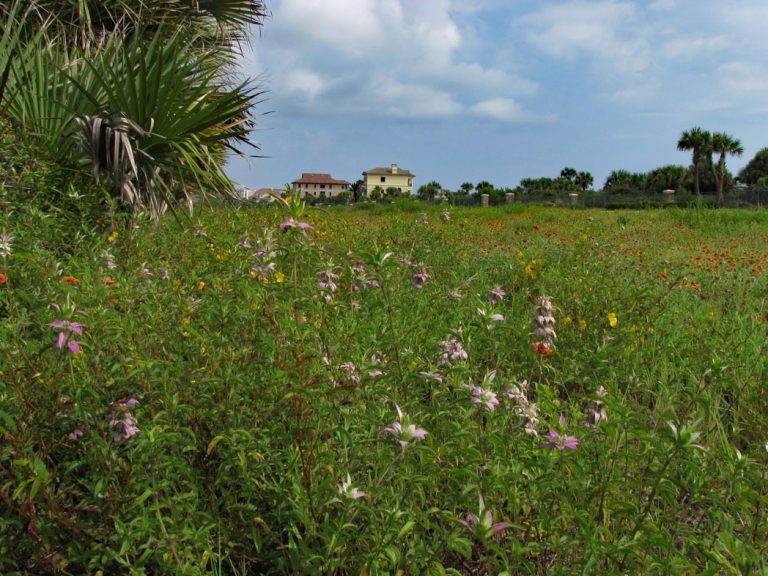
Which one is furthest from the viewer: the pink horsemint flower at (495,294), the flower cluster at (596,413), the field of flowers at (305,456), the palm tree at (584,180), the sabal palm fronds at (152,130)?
the palm tree at (584,180)

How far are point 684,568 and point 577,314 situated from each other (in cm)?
223

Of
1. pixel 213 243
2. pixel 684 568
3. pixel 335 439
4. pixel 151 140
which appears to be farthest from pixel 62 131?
pixel 684 568

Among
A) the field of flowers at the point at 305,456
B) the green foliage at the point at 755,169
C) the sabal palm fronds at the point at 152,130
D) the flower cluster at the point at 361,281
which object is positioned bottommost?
the field of flowers at the point at 305,456

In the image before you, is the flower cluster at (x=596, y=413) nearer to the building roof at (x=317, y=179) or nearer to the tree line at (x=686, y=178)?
the tree line at (x=686, y=178)

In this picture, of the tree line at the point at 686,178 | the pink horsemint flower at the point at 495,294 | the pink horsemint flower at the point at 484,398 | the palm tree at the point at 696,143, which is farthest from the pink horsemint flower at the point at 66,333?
the palm tree at the point at 696,143

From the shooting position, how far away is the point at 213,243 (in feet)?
13.6

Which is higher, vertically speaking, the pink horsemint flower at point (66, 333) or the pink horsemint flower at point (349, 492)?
the pink horsemint flower at point (66, 333)

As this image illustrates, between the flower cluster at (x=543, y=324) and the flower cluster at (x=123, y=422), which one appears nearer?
the flower cluster at (x=123, y=422)

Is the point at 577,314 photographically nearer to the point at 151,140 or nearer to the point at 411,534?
the point at 411,534

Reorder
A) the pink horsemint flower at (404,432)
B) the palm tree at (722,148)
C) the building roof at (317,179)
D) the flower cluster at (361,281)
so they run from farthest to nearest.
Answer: the building roof at (317,179), the palm tree at (722,148), the flower cluster at (361,281), the pink horsemint flower at (404,432)

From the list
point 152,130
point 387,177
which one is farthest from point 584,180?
point 152,130

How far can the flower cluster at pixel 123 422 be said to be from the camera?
4.59 ft

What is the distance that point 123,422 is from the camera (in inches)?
55.6

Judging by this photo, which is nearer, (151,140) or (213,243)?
(213,243)
